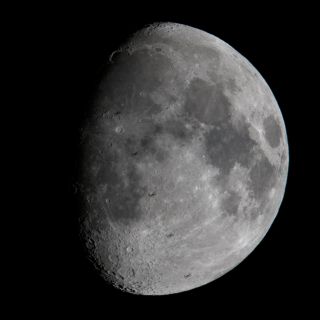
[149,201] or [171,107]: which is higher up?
[171,107]

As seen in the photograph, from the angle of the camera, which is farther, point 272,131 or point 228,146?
point 272,131

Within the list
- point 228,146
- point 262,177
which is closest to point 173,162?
point 228,146

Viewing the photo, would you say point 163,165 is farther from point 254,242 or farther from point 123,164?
point 254,242

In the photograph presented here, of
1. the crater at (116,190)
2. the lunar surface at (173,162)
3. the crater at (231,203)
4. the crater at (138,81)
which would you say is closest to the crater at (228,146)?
the lunar surface at (173,162)

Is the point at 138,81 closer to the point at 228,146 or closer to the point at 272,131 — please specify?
the point at 228,146

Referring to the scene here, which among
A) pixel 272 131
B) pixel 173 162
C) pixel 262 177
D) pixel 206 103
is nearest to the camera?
pixel 173 162

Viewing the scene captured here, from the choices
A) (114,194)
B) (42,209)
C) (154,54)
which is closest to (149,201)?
(114,194)

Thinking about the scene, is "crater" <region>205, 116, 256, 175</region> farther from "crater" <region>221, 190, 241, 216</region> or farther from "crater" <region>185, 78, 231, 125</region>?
"crater" <region>221, 190, 241, 216</region>

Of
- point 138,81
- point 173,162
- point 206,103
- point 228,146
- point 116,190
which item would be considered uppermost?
point 138,81
